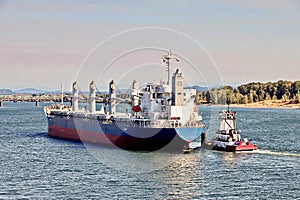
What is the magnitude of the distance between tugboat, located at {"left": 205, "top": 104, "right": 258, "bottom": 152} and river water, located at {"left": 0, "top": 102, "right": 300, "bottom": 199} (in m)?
0.88

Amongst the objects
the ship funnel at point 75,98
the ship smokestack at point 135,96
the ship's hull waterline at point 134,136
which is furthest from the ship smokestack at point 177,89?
the ship funnel at point 75,98

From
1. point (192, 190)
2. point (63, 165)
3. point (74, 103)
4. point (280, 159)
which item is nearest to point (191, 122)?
point (280, 159)

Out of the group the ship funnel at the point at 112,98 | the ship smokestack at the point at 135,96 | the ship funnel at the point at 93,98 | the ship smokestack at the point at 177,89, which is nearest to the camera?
the ship smokestack at the point at 177,89

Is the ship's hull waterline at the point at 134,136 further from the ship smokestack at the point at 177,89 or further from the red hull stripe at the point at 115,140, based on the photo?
the ship smokestack at the point at 177,89

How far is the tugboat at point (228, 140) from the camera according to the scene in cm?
4681

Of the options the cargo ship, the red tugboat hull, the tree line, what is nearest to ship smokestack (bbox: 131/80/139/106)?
the cargo ship

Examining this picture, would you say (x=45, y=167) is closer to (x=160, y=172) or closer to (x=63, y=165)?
(x=63, y=165)

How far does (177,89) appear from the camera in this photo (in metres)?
48.2

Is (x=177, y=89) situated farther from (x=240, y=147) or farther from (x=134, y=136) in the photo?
(x=240, y=147)

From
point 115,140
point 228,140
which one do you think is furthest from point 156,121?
point 228,140

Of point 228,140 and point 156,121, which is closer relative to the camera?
point 156,121

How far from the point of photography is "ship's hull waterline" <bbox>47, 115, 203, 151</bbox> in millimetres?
46000

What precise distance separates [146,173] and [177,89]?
1239 cm

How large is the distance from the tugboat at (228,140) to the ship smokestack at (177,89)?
4056 millimetres
